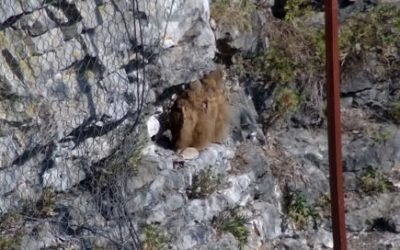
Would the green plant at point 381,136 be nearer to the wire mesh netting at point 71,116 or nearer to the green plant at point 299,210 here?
the green plant at point 299,210

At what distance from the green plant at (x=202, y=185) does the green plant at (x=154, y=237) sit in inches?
13.5

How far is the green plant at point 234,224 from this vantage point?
5598 mm

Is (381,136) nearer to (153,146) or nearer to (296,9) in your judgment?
(296,9)

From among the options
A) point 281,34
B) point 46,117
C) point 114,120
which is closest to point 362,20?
point 281,34

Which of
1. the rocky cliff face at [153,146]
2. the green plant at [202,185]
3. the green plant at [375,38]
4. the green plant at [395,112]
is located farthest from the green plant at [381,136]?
the green plant at [202,185]

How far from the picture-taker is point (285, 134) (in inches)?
252

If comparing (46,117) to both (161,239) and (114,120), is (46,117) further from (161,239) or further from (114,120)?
(161,239)

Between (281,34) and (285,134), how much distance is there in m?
0.56

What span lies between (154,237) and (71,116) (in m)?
0.71

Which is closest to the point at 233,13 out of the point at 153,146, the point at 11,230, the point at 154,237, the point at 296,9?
the point at 296,9

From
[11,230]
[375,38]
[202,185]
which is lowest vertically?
[202,185]

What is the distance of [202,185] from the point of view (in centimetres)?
557

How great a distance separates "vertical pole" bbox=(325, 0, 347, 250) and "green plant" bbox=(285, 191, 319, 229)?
141 cm

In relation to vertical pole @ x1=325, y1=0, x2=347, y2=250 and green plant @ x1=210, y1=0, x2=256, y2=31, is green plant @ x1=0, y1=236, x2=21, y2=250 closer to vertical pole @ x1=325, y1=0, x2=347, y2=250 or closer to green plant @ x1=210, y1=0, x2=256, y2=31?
vertical pole @ x1=325, y1=0, x2=347, y2=250
